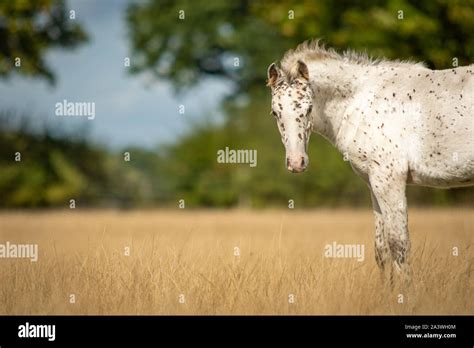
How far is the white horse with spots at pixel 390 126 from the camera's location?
7457 millimetres

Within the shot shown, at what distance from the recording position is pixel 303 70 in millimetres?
7641

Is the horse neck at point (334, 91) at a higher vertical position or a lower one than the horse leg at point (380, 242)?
higher

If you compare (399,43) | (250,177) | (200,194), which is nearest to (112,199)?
(200,194)

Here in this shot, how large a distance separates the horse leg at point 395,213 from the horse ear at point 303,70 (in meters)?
1.29

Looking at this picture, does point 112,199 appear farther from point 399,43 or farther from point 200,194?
point 399,43

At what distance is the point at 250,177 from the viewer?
89.1ft

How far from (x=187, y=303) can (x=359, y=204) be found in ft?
65.0

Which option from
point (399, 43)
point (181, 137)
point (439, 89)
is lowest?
point (439, 89)

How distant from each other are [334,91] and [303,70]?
0.66m

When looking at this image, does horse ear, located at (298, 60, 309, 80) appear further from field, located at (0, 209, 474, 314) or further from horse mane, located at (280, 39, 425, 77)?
field, located at (0, 209, 474, 314)

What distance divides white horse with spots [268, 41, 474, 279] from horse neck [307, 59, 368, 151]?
12mm

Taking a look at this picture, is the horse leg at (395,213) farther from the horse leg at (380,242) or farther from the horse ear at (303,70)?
the horse ear at (303,70)

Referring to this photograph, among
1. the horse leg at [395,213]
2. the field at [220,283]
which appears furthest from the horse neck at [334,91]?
the field at [220,283]

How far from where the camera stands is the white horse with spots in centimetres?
→ 746
